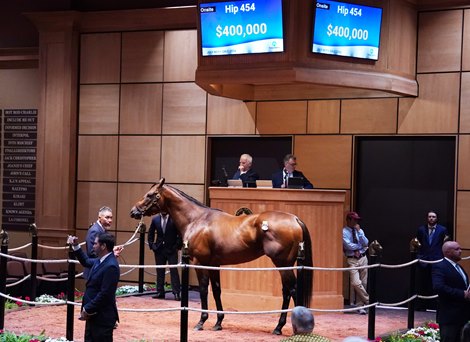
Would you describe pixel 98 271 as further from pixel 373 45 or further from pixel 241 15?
pixel 373 45

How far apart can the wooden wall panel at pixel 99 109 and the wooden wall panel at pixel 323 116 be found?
390cm

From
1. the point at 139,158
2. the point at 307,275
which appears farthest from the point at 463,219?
the point at 139,158

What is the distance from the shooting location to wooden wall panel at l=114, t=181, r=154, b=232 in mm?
16562

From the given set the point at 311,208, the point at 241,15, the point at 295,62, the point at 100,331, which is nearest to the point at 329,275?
the point at 311,208

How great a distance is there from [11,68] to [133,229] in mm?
4454

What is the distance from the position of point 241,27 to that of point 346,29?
1534 mm

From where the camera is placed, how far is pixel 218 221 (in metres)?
11.3

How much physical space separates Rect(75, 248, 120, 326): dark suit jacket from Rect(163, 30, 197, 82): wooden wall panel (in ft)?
27.5

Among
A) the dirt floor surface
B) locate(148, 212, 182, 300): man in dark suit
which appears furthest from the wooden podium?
locate(148, 212, 182, 300): man in dark suit

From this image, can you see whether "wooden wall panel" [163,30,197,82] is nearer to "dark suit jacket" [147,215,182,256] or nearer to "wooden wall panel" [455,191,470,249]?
"dark suit jacket" [147,215,182,256]

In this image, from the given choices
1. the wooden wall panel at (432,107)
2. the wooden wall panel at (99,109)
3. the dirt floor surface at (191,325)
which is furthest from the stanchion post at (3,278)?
the wooden wall panel at (432,107)

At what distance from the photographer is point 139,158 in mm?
16688

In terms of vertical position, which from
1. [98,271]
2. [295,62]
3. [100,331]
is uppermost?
[295,62]

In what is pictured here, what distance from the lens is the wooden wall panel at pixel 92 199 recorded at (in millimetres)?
16859
